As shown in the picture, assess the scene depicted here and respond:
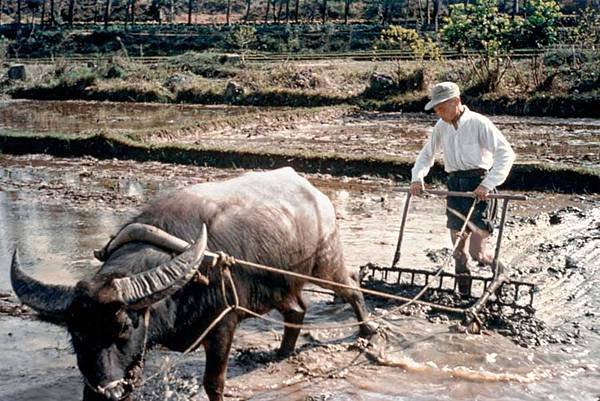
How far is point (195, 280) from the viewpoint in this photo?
3.90 m

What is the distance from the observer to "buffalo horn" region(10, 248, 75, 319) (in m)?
3.36

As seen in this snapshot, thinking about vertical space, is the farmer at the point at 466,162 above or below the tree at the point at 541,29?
below

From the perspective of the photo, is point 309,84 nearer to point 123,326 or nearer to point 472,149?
point 472,149

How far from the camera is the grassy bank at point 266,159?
10609 mm

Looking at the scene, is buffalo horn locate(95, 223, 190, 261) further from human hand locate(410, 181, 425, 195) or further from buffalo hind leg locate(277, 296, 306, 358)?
human hand locate(410, 181, 425, 195)

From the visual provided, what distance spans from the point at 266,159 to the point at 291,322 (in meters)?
7.32

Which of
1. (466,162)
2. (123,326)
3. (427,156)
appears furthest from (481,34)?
(123,326)

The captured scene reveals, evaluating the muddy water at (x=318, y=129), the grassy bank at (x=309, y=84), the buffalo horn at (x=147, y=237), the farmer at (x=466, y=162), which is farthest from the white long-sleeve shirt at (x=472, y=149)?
the grassy bank at (x=309, y=84)

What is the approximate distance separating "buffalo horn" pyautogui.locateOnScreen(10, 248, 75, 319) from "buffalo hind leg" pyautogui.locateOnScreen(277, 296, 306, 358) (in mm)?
1894

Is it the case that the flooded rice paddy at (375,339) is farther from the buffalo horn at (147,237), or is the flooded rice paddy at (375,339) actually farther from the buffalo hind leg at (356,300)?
the buffalo horn at (147,237)

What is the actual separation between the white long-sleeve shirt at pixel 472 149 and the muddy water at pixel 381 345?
1.20 meters

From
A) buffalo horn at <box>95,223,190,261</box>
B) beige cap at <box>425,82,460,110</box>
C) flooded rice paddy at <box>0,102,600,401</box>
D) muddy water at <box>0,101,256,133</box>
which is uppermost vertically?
beige cap at <box>425,82,460,110</box>

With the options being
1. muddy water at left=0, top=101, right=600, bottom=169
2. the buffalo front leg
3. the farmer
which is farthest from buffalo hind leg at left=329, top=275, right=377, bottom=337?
muddy water at left=0, top=101, right=600, bottom=169

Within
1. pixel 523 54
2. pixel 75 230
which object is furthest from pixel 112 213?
pixel 523 54
